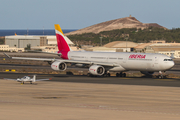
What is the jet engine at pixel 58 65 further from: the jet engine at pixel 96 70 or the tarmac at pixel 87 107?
the tarmac at pixel 87 107

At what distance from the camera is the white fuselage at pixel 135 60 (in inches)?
1950

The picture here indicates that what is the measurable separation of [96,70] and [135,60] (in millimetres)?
6546

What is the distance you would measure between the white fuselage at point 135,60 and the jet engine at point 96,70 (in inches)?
69.5

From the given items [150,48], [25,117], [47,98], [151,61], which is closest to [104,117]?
[25,117]

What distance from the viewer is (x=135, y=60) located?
169 ft

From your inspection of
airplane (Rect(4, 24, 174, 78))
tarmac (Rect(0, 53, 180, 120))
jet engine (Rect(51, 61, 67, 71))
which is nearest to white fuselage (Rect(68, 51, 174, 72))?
airplane (Rect(4, 24, 174, 78))

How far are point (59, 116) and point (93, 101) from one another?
283 inches

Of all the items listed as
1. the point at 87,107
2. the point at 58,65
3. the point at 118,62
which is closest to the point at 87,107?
the point at 87,107

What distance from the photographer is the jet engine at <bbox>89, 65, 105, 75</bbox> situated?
5253 centimetres

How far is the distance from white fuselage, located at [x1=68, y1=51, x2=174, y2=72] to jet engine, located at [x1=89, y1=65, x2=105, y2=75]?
177cm

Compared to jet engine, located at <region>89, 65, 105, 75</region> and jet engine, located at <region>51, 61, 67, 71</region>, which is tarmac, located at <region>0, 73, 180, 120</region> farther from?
jet engine, located at <region>51, 61, 67, 71</region>

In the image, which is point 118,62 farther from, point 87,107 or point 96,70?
point 87,107

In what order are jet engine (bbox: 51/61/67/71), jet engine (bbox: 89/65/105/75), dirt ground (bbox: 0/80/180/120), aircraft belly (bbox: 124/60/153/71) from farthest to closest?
jet engine (bbox: 51/61/67/71)
jet engine (bbox: 89/65/105/75)
aircraft belly (bbox: 124/60/153/71)
dirt ground (bbox: 0/80/180/120)

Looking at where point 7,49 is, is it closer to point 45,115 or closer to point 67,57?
point 67,57
